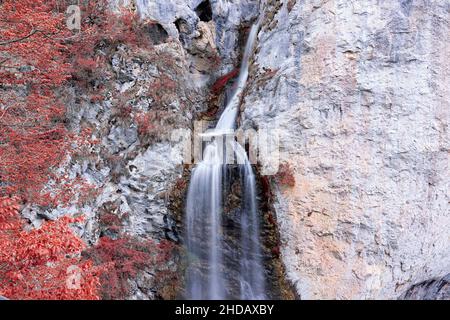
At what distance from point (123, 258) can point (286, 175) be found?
470 centimetres

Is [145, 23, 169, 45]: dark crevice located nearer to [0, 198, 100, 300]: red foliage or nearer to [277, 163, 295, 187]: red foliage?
[277, 163, 295, 187]: red foliage

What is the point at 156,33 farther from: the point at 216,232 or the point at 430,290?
the point at 430,290

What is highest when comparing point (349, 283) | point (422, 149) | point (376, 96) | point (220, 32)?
point (220, 32)

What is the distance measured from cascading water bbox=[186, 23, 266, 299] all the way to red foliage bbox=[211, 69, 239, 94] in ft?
9.57

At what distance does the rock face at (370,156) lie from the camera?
21.4ft

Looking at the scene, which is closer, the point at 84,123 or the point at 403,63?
the point at 403,63

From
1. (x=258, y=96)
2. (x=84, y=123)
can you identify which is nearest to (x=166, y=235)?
(x=84, y=123)

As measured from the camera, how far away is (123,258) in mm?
7750

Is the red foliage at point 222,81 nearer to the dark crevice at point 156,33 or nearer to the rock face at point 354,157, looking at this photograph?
the dark crevice at point 156,33

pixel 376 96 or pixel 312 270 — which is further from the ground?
pixel 376 96

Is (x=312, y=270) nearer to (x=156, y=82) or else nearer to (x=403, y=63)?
(x=403, y=63)
